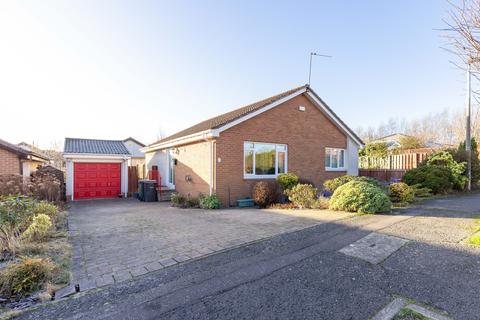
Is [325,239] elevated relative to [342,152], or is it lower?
lower

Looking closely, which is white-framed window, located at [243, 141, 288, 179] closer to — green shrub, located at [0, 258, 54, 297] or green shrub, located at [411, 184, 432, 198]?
green shrub, located at [411, 184, 432, 198]

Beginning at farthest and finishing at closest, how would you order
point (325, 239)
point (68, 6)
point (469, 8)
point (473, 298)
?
1. point (68, 6)
2. point (325, 239)
3. point (469, 8)
4. point (473, 298)

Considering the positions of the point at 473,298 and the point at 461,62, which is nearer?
the point at 473,298

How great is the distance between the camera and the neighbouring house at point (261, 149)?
11016 millimetres

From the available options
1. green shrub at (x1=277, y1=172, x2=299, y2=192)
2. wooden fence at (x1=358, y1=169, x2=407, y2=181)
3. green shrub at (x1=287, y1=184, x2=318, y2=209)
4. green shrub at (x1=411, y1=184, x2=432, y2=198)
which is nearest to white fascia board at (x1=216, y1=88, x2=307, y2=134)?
green shrub at (x1=277, y1=172, x2=299, y2=192)

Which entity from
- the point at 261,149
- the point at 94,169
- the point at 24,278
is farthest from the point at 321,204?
the point at 94,169

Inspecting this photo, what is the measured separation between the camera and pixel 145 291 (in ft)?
11.0

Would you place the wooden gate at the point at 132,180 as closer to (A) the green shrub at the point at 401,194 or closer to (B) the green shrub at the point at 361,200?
(B) the green shrub at the point at 361,200

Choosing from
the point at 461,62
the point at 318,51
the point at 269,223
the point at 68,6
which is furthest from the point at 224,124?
the point at 318,51

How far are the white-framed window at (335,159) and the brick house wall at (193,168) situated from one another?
7945 millimetres

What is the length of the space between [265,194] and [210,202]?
7.80 feet

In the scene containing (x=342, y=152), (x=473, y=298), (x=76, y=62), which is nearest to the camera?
(x=473, y=298)

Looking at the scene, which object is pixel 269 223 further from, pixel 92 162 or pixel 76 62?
pixel 92 162

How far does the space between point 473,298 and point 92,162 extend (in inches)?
673
